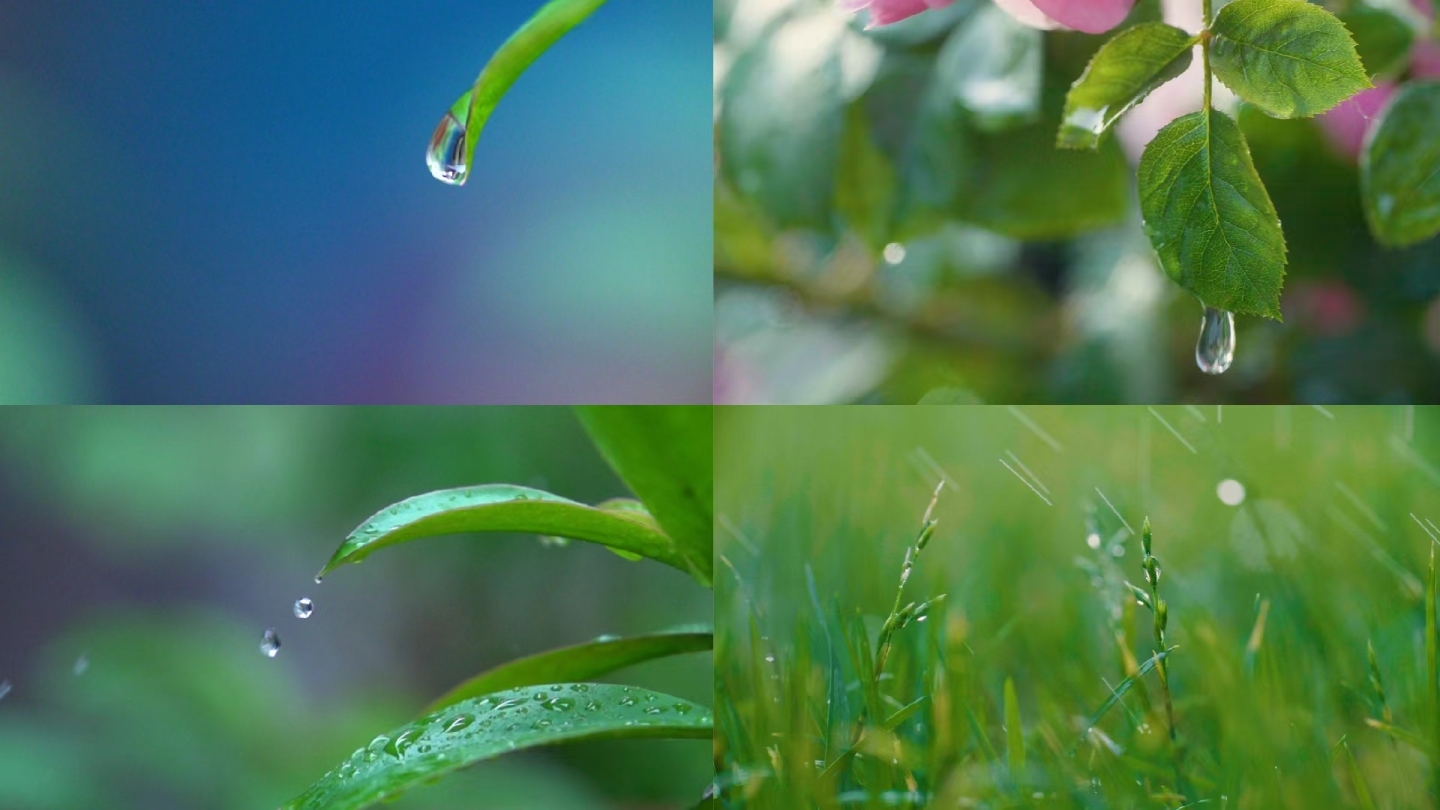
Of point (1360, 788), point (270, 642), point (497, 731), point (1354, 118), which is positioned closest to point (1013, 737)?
point (1360, 788)

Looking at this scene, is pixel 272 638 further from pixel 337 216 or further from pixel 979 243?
pixel 979 243

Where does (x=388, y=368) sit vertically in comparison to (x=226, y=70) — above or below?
below

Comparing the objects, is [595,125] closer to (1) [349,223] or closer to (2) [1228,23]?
(1) [349,223]

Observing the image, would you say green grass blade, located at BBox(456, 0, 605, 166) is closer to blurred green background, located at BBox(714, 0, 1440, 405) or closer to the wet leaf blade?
blurred green background, located at BBox(714, 0, 1440, 405)

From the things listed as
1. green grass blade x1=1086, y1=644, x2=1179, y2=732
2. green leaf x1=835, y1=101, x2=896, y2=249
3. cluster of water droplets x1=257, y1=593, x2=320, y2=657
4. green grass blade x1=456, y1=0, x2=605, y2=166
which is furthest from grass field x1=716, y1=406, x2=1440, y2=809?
cluster of water droplets x1=257, y1=593, x2=320, y2=657

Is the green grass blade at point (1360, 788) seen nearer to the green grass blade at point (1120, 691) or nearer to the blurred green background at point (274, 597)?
the green grass blade at point (1120, 691)

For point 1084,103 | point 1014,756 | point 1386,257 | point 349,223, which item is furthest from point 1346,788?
point 349,223
